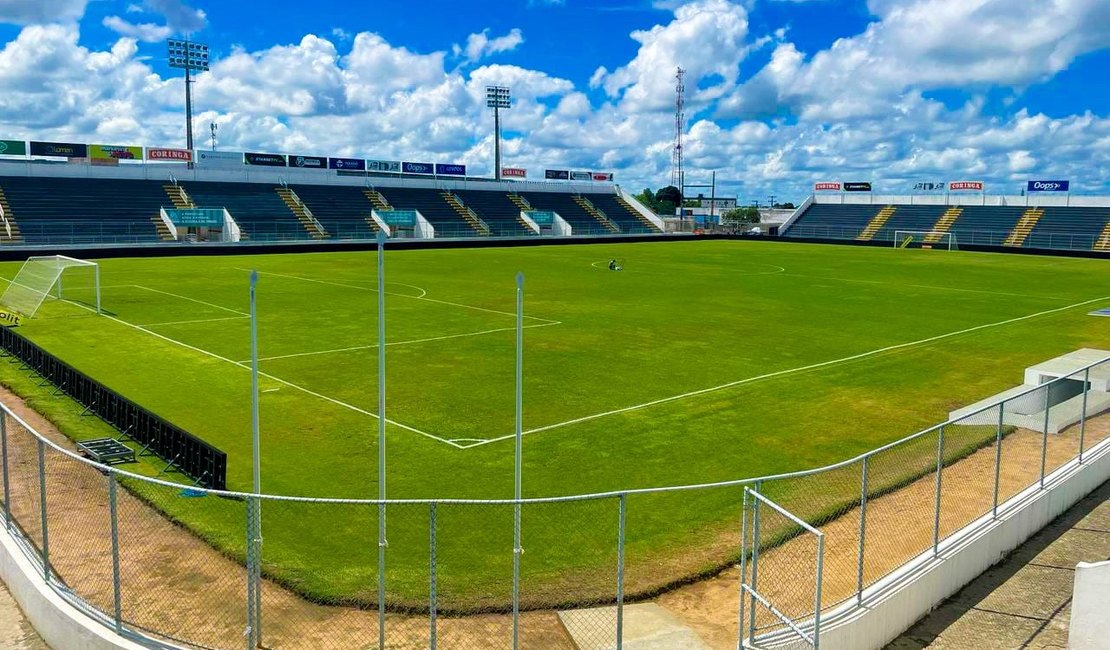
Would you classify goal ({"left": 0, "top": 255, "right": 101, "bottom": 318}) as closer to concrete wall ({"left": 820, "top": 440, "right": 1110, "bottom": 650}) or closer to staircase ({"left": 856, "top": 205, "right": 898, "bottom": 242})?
concrete wall ({"left": 820, "top": 440, "right": 1110, "bottom": 650})

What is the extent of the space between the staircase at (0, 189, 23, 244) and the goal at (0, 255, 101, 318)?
25.2m

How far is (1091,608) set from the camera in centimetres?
916

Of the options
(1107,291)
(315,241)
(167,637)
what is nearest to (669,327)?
(167,637)

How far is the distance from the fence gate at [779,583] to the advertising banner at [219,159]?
91992mm

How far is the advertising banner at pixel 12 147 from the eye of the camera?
80375 mm

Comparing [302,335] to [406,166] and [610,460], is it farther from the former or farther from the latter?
[406,166]

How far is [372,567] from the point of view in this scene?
11.2 meters

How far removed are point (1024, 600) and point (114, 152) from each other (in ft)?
300

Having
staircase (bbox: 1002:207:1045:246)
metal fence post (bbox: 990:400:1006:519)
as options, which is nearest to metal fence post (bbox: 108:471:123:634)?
metal fence post (bbox: 990:400:1006:519)

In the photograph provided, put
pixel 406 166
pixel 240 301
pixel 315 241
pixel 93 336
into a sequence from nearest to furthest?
pixel 93 336 → pixel 240 301 → pixel 315 241 → pixel 406 166

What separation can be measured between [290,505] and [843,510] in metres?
8.62

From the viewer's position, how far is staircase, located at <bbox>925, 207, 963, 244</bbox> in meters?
98.1

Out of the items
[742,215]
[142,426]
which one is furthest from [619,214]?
[142,426]

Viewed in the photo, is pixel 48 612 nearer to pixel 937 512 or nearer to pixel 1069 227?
pixel 937 512
